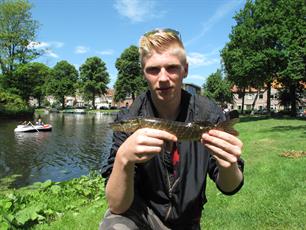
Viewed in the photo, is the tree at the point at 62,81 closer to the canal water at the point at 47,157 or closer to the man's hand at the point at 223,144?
the canal water at the point at 47,157

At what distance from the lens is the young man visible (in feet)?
11.1

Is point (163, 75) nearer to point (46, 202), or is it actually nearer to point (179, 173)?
point (179, 173)

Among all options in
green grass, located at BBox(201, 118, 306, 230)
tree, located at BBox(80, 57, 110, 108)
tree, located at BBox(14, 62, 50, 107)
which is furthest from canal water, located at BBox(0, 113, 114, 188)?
tree, located at BBox(80, 57, 110, 108)

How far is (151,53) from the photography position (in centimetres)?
344

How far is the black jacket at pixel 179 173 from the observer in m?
3.65

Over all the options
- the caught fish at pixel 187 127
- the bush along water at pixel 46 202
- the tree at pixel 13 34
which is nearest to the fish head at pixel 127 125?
the caught fish at pixel 187 127

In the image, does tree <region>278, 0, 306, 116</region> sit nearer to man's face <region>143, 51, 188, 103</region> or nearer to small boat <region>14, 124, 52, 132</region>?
small boat <region>14, 124, 52, 132</region>

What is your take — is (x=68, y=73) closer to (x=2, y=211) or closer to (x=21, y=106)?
(x=21, y=106)

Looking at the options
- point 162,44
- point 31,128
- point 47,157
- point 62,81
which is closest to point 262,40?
point 31,128

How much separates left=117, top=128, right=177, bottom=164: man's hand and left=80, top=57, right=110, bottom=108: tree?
12048 centimetres

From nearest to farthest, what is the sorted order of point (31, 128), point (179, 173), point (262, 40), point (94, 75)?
point (179, 173) < point (31, 128) < point (262, 40) < point (94, 75)

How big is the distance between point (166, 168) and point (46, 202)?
8.35m

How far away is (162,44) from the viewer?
11.2 ft

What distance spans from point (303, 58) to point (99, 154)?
2174 cm
